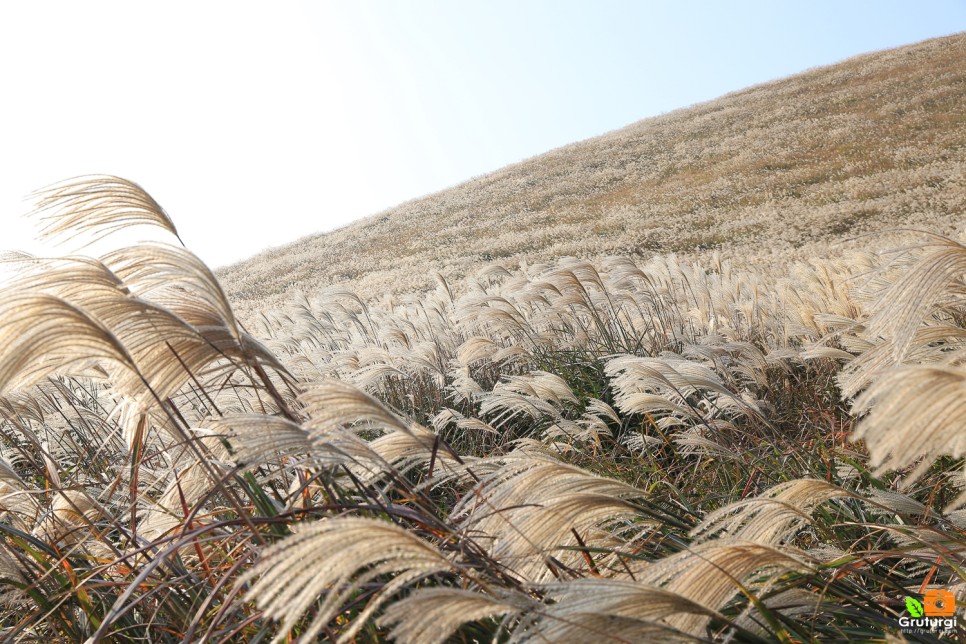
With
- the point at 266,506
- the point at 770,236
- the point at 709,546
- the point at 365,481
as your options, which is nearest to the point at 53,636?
the point at 266,506

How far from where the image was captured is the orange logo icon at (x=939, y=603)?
174 cm

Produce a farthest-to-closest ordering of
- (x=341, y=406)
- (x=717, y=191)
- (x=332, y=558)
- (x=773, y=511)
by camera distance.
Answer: (x=717, y=191)
(x=773, y=511)
(x=341, y=406)
(x=332, y=558)

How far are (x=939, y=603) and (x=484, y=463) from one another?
124 centimetres

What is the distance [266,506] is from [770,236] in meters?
Result: 18.7

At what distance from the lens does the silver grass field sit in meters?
1.24

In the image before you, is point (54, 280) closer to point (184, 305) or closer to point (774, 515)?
point (184, 305)

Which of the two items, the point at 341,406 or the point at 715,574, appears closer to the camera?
the point at 715,574

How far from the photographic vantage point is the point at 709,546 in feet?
4.88

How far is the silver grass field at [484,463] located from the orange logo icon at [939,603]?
0.02m

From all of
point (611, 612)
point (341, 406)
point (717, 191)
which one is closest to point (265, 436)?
point (341, 406)

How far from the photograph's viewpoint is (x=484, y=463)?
2223 mm

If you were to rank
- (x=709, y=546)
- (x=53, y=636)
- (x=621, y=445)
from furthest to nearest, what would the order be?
(x=621, y=445) < (x=53, y=636) < (x=709, y=546)

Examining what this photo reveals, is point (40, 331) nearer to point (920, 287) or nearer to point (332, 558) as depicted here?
point (332, 558)

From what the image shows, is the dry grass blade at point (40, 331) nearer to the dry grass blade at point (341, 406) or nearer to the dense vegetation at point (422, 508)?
the dense vegetation at point (422, 508)
